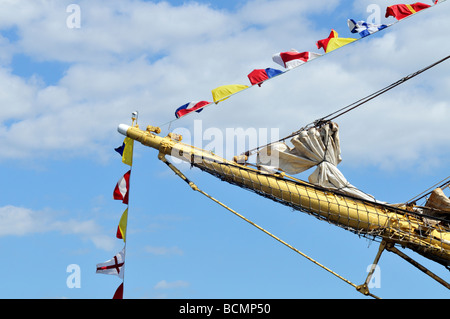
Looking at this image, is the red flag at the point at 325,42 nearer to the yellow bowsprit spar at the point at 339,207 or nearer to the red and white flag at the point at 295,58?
the red and white flag at the point at 295,58

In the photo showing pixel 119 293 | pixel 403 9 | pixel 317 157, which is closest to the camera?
pixel 403 9

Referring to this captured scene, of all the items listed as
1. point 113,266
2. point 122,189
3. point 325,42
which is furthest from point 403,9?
point 113,266

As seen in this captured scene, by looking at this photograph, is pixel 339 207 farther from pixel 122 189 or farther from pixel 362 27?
pixel 122 189

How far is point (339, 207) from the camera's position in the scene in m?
21.2

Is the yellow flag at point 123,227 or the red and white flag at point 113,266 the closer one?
the red and white flag at point 113,266

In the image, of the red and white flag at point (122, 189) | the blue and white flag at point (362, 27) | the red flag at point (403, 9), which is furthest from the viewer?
the red and white flag at point (122, 189)

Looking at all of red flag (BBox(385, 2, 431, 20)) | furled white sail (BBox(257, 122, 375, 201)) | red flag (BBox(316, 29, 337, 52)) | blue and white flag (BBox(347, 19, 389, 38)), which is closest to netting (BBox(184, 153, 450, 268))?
furled white sail (BBox(257, 122, 375, 201))

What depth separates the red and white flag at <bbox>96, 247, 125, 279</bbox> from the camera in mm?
21250

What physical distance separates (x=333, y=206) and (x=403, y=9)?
→ 18.9 ft

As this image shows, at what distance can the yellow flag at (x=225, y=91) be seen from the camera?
66.7 ft

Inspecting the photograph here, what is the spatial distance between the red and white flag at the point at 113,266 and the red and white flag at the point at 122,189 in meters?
1.64

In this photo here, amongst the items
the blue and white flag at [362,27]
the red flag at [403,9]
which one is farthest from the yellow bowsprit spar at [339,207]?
the red flag at [403,9]
